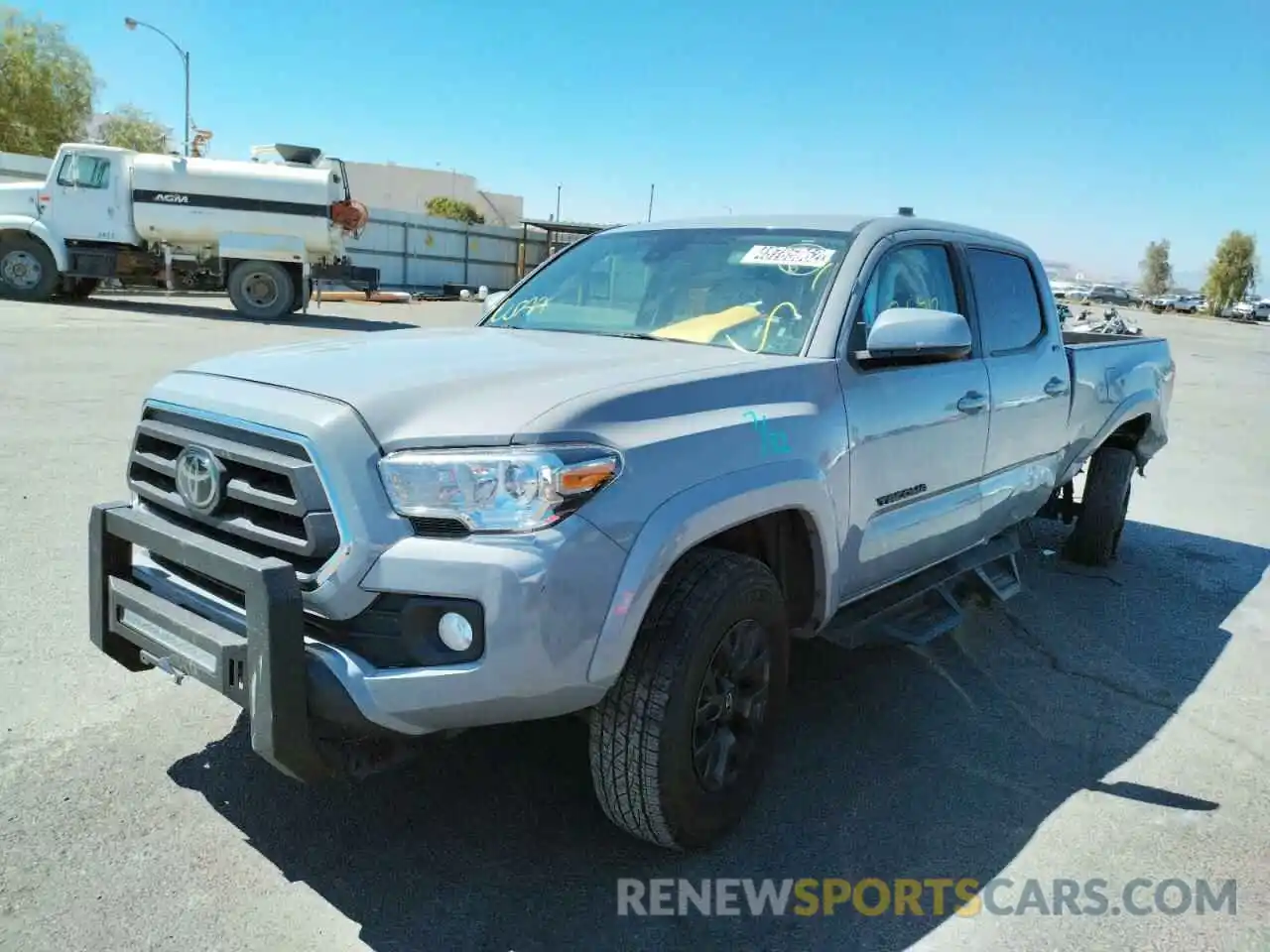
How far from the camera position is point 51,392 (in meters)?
9.13

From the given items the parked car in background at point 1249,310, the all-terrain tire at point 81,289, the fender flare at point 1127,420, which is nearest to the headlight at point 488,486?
the fender flare at point 1127,420

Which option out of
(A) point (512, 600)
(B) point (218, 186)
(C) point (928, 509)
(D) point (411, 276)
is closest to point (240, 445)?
(A) point (512, 600)

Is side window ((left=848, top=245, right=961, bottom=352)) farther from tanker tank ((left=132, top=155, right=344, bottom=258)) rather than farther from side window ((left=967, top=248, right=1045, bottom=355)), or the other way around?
tanker tank ((left=132, top=155, right=344, bottom=258))

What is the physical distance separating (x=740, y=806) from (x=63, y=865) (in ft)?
6.22

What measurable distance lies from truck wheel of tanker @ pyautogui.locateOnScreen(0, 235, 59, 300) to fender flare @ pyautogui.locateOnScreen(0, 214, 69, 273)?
0.17 metres

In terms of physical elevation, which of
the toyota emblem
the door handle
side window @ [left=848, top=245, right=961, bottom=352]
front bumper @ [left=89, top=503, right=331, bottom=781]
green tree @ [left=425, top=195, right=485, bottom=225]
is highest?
green tree @ [left=425, top=195, right=485, bottom=225]

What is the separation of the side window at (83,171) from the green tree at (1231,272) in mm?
100190

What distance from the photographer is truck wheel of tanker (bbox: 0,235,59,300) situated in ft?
60.5

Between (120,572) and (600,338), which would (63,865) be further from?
(600,338)

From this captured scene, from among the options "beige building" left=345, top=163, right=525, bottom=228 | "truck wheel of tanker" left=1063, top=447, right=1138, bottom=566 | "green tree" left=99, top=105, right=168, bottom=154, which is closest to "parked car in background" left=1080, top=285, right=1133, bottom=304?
"beige building" left=345, top=163, right=525, bottom=228

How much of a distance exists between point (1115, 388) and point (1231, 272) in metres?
107

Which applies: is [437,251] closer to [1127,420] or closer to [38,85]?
[38,85]

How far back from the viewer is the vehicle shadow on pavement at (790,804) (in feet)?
8.69

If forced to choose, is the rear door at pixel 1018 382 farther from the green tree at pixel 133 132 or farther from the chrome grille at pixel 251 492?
the green tree at pixel 133 132
